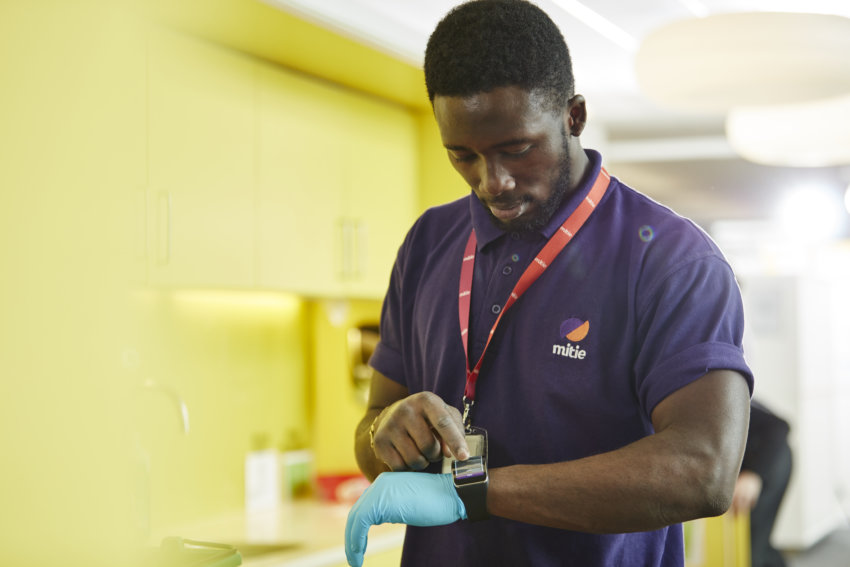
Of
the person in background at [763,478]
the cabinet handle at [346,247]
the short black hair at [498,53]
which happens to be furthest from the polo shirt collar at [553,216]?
the person in background at [763,478]

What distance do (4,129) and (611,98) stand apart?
4.29 m

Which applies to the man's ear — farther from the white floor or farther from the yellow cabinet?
the white floor

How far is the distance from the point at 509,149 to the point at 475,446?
1.14ft

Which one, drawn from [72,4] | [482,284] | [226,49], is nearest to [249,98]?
[226,49]

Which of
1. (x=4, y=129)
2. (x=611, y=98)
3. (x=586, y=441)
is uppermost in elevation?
(x=611, y=98)

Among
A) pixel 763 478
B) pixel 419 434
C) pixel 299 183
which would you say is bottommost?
pixel 763 478

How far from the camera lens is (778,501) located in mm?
4164

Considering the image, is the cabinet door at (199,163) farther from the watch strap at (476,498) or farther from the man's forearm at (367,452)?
the watch strap at (476,498)

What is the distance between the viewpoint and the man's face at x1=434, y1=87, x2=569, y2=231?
3.56 feet

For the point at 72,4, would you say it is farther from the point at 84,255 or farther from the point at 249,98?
the point at 249,98

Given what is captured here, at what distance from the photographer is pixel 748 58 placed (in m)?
2.38

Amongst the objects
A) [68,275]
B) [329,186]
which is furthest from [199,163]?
[68,275]

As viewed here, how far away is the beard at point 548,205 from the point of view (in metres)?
1.15

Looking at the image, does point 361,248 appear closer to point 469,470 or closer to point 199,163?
point 199,163
